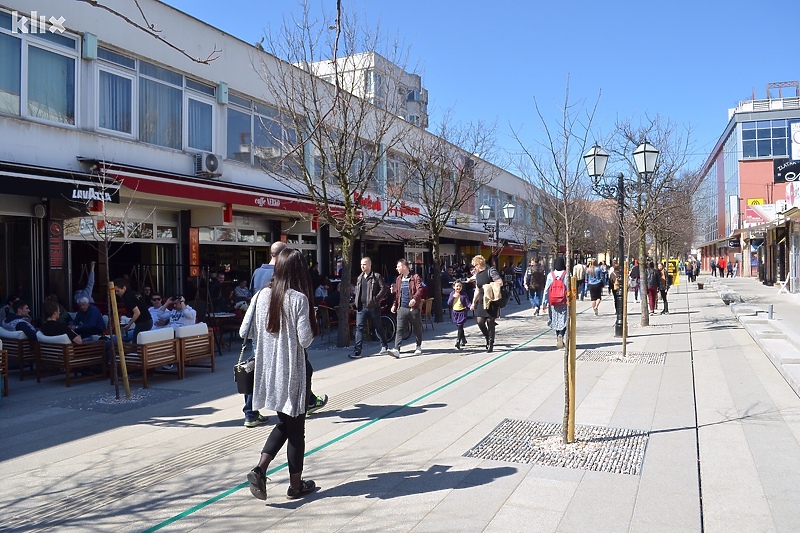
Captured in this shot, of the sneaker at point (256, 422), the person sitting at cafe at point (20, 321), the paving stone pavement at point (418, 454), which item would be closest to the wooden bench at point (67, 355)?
the person sitting at cafe at point (20, 321)

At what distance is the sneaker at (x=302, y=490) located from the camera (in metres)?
4.48

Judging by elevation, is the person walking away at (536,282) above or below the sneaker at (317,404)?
above

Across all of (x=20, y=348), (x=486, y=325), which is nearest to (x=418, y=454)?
(x=486, y=325)

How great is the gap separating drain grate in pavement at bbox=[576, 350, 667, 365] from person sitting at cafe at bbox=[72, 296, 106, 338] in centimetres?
757

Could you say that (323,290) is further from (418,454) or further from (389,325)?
(418,454)

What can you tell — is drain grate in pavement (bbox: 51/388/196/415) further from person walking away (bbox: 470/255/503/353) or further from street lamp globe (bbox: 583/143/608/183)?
street lamp globe (bbox: 583/143/608/183)

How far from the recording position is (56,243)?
1176 cm

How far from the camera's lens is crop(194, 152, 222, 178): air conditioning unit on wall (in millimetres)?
14625

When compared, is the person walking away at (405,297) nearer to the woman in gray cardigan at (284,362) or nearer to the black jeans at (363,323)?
the black jeans at (363,323)

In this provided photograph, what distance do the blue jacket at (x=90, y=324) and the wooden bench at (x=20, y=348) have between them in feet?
2.13

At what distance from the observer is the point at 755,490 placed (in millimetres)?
4598

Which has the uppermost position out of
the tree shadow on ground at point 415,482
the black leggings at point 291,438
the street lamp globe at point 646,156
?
the street lamp globe at point 646,156

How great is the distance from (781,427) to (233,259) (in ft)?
44.4

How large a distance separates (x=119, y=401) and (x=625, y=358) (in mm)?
7646
